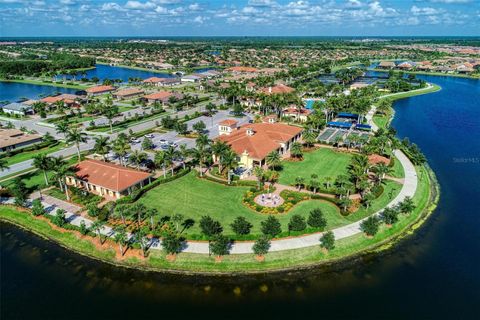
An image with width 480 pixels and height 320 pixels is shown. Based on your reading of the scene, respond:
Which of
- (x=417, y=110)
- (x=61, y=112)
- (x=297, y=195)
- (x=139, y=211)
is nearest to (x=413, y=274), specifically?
(x=297, y=195)

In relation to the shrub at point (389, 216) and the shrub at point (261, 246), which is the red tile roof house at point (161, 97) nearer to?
the shrub at point (261, 246)

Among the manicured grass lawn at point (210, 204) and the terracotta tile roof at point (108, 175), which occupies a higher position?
the terracotta tile roof at point (108, 175)

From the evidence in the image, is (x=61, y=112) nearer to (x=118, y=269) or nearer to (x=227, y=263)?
(x=118, y=269)

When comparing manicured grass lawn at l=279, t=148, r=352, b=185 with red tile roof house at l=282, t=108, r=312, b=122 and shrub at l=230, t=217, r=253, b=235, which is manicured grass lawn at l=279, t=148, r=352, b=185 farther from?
red tile roof house at l=282, t=108, r=312, b=122

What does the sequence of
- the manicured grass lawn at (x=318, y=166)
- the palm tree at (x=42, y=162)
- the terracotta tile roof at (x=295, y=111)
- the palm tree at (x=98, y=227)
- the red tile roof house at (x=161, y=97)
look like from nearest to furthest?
the palm tree at (x=98, y=227) → the palm tree at (x=42, y=162) → the manicured grass lawn at (x=318, y=166) → the terracotta tile roof at (x=295, y=111) → the red tile roof house at (x=161, y=97)

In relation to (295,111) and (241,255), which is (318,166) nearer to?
(241,255)

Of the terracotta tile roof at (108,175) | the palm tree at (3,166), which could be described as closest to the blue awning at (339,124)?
the terracotta tile roof at (108,175)
